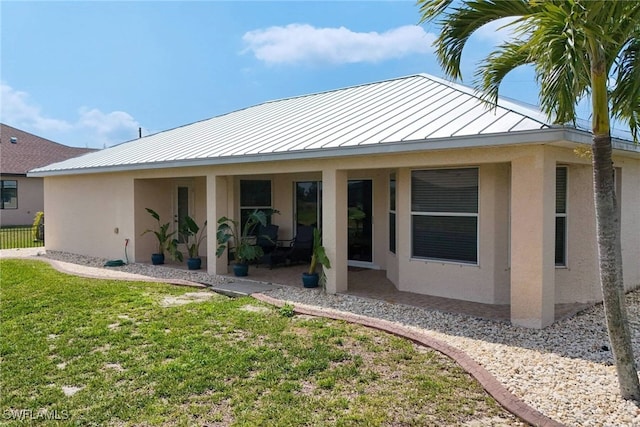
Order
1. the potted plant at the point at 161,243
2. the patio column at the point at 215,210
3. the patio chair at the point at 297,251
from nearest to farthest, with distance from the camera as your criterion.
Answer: the patio column at the point at 215,210 < the patio chair at the point at 297,251 < the potted plant at the point at 161,243

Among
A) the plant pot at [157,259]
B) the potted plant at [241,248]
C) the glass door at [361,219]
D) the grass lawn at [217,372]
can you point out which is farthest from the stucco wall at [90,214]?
the glass door at [361,219]

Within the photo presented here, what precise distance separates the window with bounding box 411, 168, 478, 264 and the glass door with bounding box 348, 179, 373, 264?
332 centimetres

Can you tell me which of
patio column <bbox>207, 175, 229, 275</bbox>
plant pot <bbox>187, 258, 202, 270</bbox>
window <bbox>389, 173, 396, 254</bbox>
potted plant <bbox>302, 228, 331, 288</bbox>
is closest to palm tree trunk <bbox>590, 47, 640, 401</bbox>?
potted plant <bbox>302, 228, 331, 288</bbox>

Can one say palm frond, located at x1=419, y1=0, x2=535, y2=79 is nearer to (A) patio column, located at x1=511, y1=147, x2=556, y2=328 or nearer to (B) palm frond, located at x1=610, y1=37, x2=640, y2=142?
(B) palm frond, located at x1=610, y1=37, x2=640, y2=142

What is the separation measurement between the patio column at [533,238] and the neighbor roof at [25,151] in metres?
32.1

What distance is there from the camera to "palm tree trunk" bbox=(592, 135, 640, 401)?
447 centimetres

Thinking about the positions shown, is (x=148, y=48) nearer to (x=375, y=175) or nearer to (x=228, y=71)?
(x=228, y=71)

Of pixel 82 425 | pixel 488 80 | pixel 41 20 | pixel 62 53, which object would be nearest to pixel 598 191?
pixel 488 80

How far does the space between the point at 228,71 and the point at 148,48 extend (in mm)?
4512

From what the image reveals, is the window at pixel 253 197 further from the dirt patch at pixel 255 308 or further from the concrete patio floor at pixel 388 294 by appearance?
the dirt patch at pixel 255 308

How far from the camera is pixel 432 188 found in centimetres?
907

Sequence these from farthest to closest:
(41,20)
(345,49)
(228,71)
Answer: (228,71)
(345,49)
(41,20)

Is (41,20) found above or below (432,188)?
above

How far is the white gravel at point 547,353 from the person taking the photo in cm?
441
